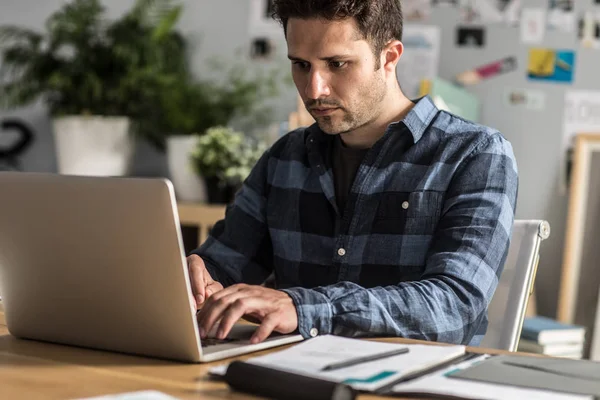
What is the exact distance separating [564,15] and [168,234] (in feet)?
7.16

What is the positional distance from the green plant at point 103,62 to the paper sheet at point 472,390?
8.31 feet

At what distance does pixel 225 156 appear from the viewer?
10.1 ft

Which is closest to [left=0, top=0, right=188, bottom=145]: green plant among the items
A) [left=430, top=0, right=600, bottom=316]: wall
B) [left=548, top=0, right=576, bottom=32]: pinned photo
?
[left=430, top=0, right=600, bottom=316]: wall

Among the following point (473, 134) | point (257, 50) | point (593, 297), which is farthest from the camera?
point (257, 50)

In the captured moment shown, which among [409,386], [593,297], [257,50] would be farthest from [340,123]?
[257,50]

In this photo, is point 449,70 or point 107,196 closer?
point 107,196

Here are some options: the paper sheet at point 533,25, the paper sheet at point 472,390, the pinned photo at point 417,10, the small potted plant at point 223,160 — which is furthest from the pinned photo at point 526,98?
the paper sheet at point 472,390

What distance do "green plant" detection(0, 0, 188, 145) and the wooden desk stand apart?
7.47ft

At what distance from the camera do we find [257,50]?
11.3ft

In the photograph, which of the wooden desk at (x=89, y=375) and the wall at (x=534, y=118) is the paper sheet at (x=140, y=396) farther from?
the wall at (x=534, y=118)

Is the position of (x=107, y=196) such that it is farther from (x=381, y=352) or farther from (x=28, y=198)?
(x=381, y=352)

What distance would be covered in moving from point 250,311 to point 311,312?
0.34ft

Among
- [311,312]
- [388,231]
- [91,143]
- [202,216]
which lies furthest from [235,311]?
[91,143]

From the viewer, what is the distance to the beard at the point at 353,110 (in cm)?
169
